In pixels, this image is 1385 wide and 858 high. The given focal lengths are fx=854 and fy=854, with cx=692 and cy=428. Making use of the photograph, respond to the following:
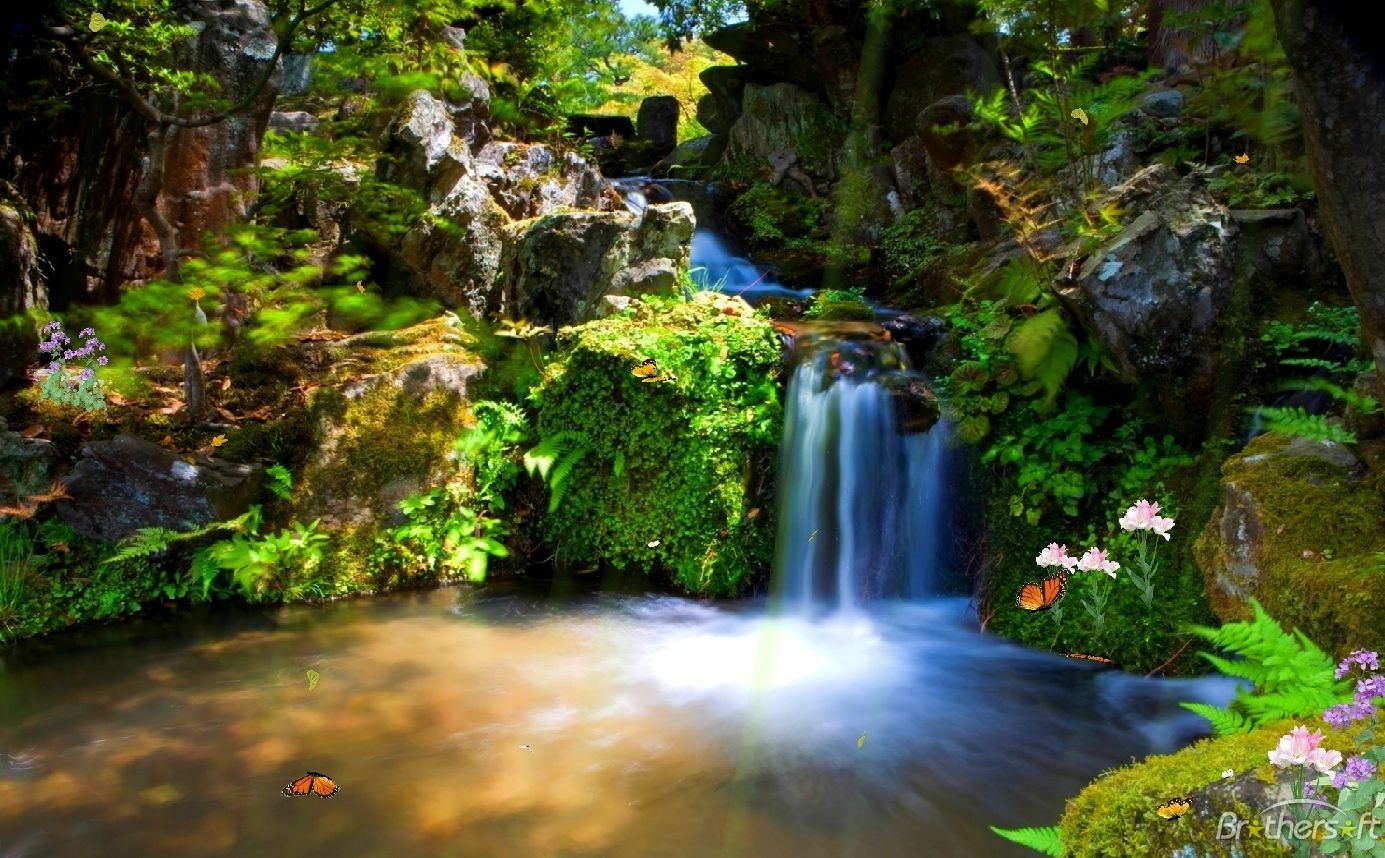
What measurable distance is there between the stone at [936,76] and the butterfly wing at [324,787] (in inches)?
488

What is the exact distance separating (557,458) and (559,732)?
2981mm

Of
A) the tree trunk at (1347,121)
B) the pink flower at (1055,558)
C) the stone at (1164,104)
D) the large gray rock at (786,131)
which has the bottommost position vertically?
the pink flower at (1055,558)

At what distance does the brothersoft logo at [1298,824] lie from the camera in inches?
72.5

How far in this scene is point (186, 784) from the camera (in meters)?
4.04

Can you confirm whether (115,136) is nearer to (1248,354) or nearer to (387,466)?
(387,466)

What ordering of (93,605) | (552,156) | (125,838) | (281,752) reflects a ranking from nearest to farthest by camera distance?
(125,838)
(281,752)
(93,605)
(552,156)

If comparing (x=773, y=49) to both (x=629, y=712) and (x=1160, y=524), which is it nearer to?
(x=1160, y=524)

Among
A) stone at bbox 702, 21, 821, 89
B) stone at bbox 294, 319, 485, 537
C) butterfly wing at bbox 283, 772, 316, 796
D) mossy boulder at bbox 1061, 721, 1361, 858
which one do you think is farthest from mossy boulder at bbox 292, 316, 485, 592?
stone at bbox 702, 21, 821, 89

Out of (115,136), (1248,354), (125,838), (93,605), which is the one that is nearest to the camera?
(125,838)

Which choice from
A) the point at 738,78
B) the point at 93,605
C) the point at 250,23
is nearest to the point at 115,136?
the point at 250,23

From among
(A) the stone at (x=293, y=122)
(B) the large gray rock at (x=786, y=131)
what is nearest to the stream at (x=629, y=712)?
(B) the large gray rock at (x=786, y=131)

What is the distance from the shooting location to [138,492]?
6.43 metres

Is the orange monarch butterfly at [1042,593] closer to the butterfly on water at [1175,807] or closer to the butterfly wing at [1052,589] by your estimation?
the butterfly wing at [1052,589]

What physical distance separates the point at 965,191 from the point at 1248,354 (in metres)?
6.32
